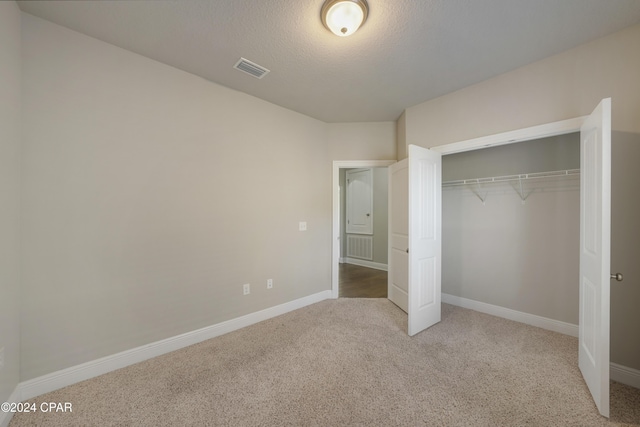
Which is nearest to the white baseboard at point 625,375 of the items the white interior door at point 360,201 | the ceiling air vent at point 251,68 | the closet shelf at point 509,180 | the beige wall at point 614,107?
the beige wall at point 614,107

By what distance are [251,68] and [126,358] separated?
2.91 metres

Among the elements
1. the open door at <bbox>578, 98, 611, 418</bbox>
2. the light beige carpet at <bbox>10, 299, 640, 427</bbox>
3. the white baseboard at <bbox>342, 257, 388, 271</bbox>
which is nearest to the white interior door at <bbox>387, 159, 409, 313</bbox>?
the light beige carpet at <bbox>10, 299, 640, 427</bbox>

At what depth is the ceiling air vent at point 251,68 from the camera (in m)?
2.33

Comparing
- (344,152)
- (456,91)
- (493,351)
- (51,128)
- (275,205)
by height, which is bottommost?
(493,351)

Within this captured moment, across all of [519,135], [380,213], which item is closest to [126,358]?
[519,135]

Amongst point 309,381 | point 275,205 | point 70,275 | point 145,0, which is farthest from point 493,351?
point 145,0

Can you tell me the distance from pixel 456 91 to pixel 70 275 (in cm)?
418

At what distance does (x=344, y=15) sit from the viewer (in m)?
1.69

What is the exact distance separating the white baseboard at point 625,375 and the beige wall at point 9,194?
4371 mm

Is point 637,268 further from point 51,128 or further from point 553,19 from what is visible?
point 51,128

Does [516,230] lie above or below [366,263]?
above

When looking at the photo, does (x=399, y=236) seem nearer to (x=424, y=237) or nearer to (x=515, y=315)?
(x=424, y=237)

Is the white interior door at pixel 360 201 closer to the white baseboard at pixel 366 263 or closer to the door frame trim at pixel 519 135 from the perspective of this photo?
the white baseboard at pixel 366 263

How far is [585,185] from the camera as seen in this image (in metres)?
1.88
